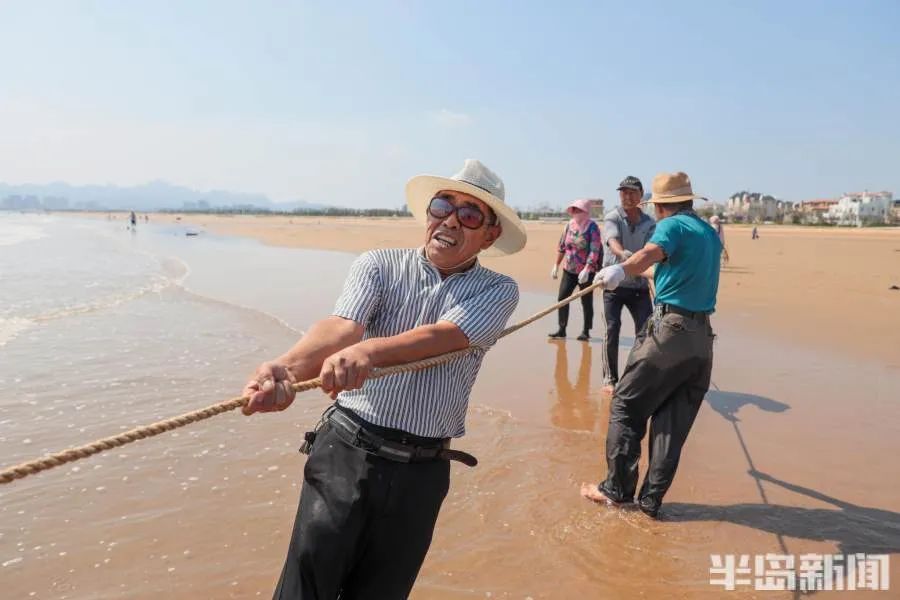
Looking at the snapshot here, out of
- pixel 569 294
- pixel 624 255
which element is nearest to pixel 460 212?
pixel 624 255

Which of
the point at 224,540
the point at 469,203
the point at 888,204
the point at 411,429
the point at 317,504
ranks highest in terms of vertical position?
the point at 888,204

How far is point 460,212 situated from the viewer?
2100mm

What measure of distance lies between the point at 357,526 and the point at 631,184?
4754 mm

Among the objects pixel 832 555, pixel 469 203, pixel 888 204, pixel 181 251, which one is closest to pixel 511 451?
pixel 832 555

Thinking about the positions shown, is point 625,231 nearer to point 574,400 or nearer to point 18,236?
point 574,400

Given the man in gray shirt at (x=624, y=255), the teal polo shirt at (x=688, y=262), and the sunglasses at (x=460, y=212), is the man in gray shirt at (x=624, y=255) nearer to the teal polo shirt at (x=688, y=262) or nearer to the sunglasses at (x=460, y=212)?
the teal polo shirt at (x=688, y=262)

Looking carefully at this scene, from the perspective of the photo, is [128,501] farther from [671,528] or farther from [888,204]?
[888,204]

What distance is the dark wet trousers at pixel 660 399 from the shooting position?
355 cm

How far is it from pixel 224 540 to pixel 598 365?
5.04 m

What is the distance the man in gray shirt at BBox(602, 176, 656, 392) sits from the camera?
5.75 m

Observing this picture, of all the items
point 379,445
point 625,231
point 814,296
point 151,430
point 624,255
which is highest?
point 625,231

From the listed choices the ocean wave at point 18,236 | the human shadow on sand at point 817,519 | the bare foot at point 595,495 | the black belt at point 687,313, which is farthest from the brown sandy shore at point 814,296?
the ocean wave at point 18,236

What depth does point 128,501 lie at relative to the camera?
12.5 ft

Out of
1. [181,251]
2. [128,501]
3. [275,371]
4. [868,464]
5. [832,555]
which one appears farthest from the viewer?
[181,251]
